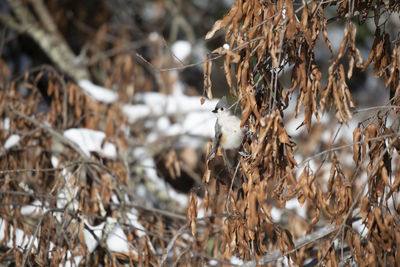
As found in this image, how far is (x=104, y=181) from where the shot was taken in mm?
2658

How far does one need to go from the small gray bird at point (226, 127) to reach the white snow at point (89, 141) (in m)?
1.39

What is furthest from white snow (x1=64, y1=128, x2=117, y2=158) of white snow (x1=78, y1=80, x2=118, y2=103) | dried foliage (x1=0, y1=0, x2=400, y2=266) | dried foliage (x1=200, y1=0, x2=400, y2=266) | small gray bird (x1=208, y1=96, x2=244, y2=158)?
dried foliage (x1=200, y1=0, x2=400, y2=266)

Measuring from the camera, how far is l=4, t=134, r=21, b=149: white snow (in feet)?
9.36

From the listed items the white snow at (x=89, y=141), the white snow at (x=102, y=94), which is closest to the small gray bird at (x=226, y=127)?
the white snow at (x=89, y=141)

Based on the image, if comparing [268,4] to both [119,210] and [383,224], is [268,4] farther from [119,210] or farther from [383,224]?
[119,210]

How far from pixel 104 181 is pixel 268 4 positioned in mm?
1614

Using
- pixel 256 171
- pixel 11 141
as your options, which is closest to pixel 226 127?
pixel 256 171

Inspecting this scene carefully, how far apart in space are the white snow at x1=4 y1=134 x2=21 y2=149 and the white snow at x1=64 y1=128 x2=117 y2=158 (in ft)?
1.04

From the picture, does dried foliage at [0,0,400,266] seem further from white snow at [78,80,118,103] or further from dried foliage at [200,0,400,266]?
white snow at [78,80,118,103]

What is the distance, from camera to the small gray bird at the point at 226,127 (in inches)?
66.3

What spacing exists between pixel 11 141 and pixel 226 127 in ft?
5.95

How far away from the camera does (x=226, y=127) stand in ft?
5.59

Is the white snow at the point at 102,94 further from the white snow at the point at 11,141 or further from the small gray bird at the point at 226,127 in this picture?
the small gray bird at the point at 226,127

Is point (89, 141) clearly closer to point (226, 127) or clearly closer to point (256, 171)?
point (226, 127)
